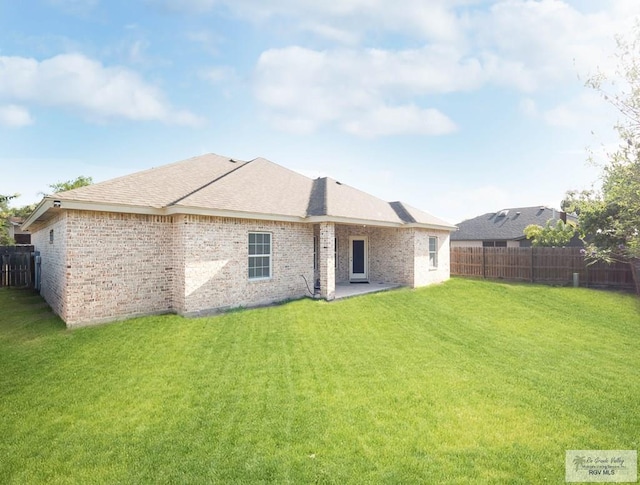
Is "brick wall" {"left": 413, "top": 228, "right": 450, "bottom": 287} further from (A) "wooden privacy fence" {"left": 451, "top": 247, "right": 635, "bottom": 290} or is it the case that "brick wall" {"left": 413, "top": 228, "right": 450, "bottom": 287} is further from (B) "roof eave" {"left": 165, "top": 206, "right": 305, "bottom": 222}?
(B) "roof eave" {"left": 165, "top": 206, "right": 305, "bottom": 222}

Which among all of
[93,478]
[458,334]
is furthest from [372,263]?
[93,478]

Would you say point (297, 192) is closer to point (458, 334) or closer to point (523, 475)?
point (458, 334)

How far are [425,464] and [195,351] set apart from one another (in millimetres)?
5395

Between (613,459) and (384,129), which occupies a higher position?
(384,129)

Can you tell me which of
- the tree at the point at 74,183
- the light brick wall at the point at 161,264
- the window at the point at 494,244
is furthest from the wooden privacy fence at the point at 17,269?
the window at the point at 494,244

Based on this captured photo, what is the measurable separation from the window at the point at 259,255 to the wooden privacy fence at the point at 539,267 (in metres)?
14.0

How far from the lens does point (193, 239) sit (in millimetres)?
9883

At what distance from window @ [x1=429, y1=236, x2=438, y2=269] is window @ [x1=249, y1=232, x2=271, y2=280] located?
31.5 ft

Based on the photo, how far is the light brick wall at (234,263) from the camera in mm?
9883

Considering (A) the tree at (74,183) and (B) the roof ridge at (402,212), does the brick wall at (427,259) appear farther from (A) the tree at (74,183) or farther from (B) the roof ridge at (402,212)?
(A) the tree at (74,183)

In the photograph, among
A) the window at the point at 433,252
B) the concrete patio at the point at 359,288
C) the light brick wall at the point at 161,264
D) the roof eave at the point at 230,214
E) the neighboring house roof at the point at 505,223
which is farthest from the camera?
the neighboring house roof at the point at 505,223

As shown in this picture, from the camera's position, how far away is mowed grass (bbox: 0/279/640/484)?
3.60m

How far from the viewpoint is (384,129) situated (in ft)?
52.5

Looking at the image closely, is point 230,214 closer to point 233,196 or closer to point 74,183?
point 233,196
